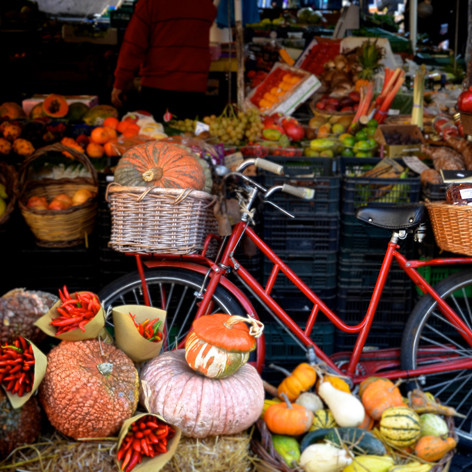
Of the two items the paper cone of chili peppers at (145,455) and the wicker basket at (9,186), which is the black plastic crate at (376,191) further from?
the wicker basket at (9,186)

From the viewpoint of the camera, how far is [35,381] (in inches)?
87.2

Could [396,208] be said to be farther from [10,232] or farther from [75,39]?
[75,39]

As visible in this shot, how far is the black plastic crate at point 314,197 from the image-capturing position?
144 inches

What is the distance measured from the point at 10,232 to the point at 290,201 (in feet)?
6.31

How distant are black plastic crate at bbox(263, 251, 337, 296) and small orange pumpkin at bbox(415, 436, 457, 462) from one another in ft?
4.29

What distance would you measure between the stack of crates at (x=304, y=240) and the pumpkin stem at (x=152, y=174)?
0.82 metres

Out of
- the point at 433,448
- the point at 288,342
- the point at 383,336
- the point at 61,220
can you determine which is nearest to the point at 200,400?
the point at 433,448

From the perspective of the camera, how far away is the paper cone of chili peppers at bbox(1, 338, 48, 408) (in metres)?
2.21

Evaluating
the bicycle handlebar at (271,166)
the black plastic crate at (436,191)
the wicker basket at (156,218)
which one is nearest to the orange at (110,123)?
the wicker basket at (156,218)

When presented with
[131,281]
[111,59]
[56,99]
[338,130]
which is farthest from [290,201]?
[111,59]

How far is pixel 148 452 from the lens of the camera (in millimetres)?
2227

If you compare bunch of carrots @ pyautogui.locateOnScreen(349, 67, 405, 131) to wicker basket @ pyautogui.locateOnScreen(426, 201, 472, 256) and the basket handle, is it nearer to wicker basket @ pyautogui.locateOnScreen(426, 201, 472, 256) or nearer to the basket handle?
wicker basket @ pyautogui.locateOnScreen(426, 201, 472, 256)

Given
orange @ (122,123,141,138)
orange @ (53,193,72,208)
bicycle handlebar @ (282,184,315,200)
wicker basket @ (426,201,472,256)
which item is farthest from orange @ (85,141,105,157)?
wicker basket @ (426,201,472,256)

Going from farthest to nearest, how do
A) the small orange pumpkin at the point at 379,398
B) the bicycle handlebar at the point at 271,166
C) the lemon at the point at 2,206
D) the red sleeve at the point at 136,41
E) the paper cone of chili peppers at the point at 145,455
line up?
the red sleeve at the point at 136,41 < the lemon at the point at 2,206 < the bicycle handlebar at the point at 271,166 < the small orange pumpkin at the point at 379,398 < the paper cone of chili peppers at the point at 145,455
